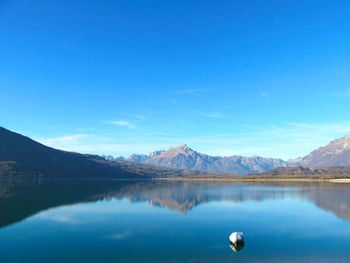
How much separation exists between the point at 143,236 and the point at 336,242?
1209 inches

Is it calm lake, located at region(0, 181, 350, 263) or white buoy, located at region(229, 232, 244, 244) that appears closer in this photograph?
calm lake, located at region(0, 181, 350, 263)

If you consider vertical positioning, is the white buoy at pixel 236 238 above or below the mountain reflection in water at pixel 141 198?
above

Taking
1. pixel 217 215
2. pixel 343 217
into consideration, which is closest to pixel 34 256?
pixel 217 215

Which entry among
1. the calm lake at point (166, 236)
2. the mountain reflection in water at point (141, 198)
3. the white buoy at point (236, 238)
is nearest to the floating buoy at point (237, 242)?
the white buoy at point (236, 238)

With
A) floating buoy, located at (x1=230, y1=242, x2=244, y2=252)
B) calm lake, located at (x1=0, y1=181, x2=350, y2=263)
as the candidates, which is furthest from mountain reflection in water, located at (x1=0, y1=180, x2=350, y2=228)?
floating buoy, located at (x1=230, y1=242, x2=244, y2=252)

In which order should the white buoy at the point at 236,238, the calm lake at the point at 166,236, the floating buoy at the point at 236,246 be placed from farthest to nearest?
the white buoy at the point at 236,238
the floating buoy at the point at 236,246
the calm lake at the point at 166,236

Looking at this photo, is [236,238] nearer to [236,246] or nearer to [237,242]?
[237,242]

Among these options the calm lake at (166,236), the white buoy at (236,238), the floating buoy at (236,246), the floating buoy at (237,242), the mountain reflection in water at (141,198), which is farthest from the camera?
the mountain reflection in water at (141,198)

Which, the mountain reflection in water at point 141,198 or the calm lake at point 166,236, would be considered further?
the mountain reflection in water at point 141,198

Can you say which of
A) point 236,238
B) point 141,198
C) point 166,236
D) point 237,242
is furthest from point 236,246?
point 141,198

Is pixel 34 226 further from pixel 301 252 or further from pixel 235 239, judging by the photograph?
pixel 301 252

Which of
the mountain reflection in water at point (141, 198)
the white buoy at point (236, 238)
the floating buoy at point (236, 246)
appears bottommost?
the mountain reflection in water at point (141, 198)

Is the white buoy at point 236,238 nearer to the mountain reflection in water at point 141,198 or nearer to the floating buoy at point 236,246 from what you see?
the floating buoy at point 236,246

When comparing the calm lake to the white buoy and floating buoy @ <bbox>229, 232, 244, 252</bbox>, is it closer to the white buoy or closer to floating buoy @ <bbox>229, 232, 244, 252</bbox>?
floating buoy @ <bbox>229, 232, 244, 252</bbox>
